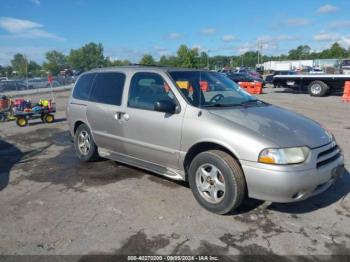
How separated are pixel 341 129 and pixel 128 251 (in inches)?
306

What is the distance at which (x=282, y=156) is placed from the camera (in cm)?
354

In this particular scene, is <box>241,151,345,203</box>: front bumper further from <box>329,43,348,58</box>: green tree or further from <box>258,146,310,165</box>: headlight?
<box>329,43,348,58</box>: green tree

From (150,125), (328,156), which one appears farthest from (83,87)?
(328,156)

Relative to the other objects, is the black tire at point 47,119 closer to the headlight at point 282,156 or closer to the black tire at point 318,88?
the headlight at point 282,156

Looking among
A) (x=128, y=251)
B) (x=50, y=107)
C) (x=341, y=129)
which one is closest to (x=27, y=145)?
(x=50, y=107)

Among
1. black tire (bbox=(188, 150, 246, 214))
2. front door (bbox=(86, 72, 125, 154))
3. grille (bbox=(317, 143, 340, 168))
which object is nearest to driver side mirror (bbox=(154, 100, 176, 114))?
black tire (bbox=(188, 150, 246, 214))

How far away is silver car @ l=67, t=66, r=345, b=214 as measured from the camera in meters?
3.61

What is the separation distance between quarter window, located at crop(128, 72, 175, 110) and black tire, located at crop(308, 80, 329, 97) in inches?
664

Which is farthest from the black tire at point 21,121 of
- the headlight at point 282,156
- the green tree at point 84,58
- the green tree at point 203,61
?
the green tree at point 84,58

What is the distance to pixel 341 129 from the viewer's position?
29.8ft

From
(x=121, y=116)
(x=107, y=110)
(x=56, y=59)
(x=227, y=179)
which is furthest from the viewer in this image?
(x=56, y=59)

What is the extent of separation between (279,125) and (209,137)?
85cm

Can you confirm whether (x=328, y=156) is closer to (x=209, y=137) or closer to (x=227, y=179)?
(x=227, y=179)

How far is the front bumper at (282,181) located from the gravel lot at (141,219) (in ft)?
1.28
